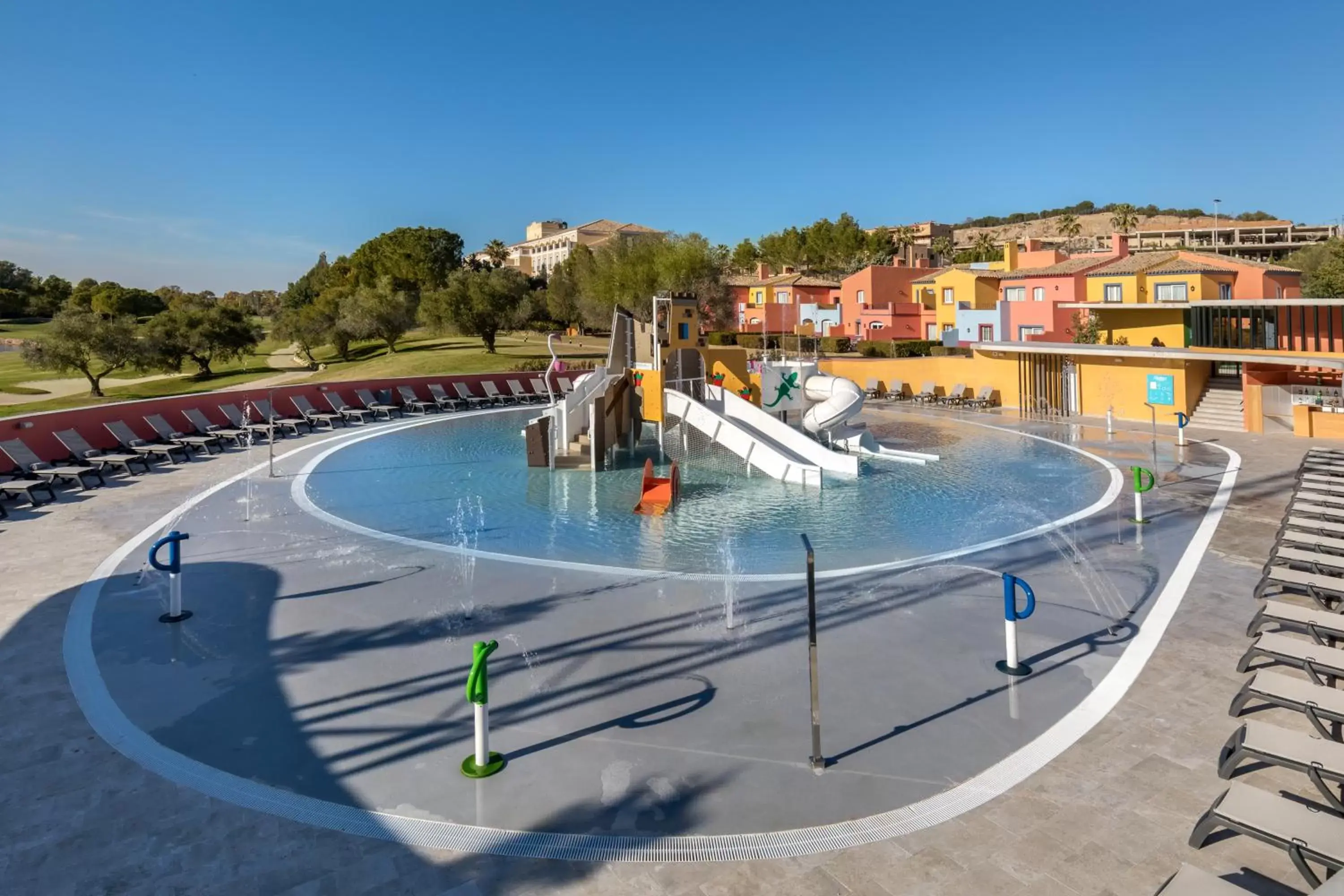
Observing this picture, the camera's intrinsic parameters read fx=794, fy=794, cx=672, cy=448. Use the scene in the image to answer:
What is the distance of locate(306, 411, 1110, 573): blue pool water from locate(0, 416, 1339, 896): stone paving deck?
17.8ft

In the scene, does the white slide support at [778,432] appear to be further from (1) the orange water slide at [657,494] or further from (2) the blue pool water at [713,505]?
(1) the orange water slide at [657,494]

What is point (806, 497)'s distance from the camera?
53.0 ft

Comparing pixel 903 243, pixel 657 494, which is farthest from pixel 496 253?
pixel 657 494

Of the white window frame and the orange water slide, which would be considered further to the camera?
the white window frame

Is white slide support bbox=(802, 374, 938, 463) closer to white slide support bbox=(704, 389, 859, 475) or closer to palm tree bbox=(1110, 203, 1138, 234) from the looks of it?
white slide support bbox=(704, 389, 859, 475)

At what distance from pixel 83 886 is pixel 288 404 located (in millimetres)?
24486

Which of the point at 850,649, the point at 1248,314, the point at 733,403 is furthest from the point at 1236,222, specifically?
the point at 850,649

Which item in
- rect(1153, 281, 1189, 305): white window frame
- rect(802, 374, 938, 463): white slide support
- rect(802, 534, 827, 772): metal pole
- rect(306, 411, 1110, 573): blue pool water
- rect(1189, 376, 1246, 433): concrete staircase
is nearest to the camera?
rect(802, 534, 827, 772): metal pole

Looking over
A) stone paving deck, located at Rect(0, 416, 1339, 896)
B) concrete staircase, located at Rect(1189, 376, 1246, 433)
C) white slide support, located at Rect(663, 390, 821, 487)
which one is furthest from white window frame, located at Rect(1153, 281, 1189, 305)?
stone paving deck, located at Rect(0, 416, 1339, 896)

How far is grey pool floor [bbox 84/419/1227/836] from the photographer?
18.9ft

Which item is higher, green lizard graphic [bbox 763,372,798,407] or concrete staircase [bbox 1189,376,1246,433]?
green lizard graphic [bbox 763,372,798,407]

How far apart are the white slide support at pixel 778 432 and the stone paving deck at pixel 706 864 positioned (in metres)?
11.3

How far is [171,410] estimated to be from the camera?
22.6 meters

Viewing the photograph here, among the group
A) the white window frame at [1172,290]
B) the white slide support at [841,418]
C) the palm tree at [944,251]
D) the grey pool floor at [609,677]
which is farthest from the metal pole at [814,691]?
the palm tree at [944,251]
